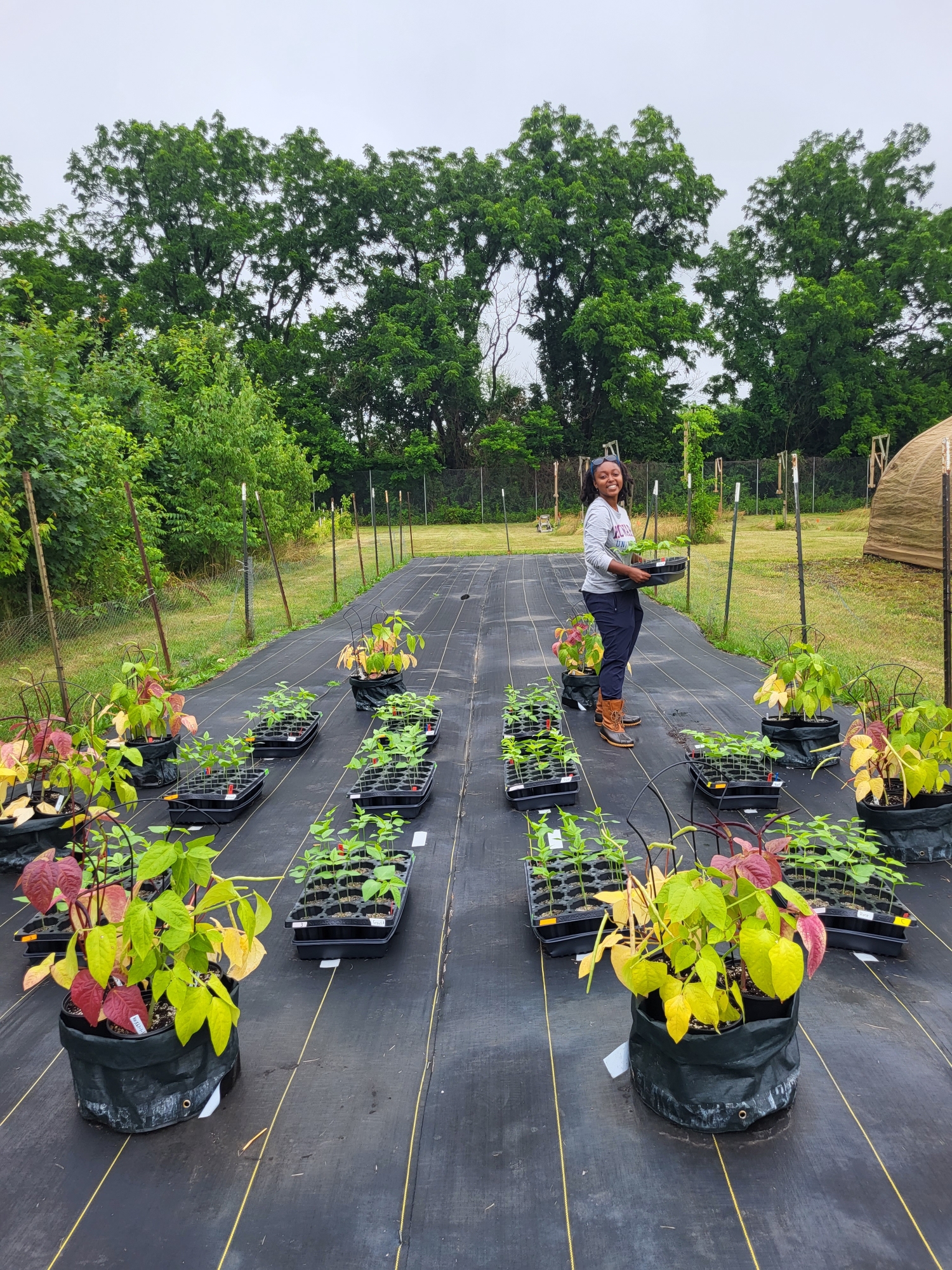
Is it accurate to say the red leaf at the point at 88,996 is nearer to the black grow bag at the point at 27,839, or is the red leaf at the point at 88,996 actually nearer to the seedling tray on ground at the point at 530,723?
the black grow bag at the point at 27,839

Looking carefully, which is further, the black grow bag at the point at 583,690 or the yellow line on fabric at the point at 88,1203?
the black grow bag at the point at 583,690

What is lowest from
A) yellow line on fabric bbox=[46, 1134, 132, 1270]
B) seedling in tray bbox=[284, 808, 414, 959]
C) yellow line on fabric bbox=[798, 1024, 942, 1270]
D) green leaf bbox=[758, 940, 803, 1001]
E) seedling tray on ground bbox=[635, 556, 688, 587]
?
yellow line on fabric bbox=[46, 1134, 132, 1270]

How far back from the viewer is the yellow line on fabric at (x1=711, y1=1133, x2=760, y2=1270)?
1385 millimetres

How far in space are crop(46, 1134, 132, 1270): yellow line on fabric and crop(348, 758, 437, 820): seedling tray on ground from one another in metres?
1.72

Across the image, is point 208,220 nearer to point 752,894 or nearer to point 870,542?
point 870,542

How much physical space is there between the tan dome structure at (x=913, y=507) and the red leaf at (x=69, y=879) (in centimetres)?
1066

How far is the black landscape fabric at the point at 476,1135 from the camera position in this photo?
4.77ft

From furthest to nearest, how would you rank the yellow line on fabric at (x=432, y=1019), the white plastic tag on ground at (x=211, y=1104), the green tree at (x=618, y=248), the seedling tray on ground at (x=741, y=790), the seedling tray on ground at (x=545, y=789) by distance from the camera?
1. the green tree at (x=618, y=248)
2. the seedling tray on ground at (x=545, y=789)
3. the seedling tray on ground at (x=741, y=790)
4. the white plastic tag on ground at (x=211, y=1104)
5. the yellow line on fabric at (x=432, y=1019)

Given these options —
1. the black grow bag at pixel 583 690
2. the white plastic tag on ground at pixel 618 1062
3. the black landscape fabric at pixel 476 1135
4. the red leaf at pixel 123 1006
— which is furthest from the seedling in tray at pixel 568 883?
the black grow bag at pixel 583 690

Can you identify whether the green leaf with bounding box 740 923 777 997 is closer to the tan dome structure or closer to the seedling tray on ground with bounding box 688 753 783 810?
the seedling tray on ground with bounding box 688 753 783 810

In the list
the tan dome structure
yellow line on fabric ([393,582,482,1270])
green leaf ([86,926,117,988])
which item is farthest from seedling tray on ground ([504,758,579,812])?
the tan dome structure

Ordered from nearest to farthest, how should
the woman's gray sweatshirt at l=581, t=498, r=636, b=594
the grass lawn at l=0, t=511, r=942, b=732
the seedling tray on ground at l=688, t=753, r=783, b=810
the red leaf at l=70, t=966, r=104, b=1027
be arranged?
the red leaf at l=70, t=966, r=104, b=1027
the seedling tray on ground at l=688, t=753, r=783, b=810
the woman's gray sweatshirt at l=581, t=498, r=636, b=594
the grass lawn at l=0, t=511, r=942, b=732

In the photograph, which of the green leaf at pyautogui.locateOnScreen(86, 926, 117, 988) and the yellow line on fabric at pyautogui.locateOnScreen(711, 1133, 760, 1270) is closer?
the yellow line on fabric at pyautogui.locateOnScreen(711, 1133, 760, 1270)

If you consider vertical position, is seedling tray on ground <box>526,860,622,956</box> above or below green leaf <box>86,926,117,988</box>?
below
